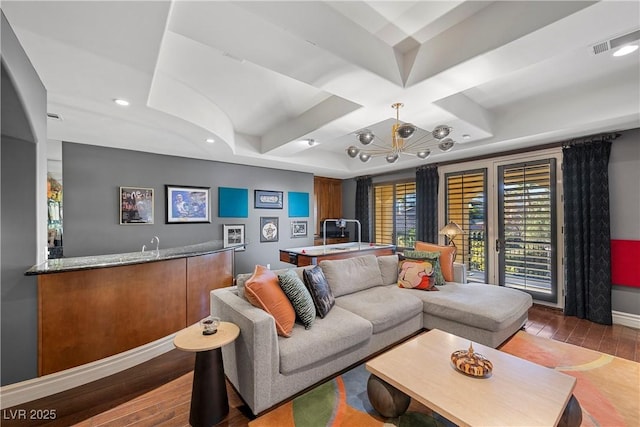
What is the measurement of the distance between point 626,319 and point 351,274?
3.63 m

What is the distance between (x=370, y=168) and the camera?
5973 mm

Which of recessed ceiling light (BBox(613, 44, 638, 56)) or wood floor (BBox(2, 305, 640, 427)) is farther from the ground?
recessed ceiling light (BBox(613, 44, 638, 56))

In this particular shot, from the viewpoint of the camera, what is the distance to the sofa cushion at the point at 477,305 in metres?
2.64

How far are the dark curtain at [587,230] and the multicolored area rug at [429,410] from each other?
3.93 feet

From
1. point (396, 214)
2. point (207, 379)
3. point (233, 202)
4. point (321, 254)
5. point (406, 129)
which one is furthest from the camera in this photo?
point (396, 214)

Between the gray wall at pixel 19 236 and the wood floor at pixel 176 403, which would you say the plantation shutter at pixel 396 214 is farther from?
the gray wall at pixel 19 236

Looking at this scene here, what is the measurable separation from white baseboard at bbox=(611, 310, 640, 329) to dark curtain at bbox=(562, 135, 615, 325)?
0.46 ft

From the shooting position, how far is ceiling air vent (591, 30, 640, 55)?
200cm

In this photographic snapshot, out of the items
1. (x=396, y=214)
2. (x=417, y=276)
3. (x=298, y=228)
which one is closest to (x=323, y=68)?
(x=417, y=276)

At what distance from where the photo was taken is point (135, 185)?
419 centimetres

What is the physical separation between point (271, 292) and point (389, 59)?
2.20 meters

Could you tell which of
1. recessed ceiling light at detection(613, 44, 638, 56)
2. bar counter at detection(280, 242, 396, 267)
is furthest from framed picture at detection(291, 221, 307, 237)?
recessed ceiling light at detection(613, 44, 638, 56)

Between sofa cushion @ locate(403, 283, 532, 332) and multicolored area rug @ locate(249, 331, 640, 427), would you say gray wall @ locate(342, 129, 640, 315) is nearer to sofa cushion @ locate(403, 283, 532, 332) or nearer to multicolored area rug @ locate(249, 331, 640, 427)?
multicolored area rug @ locate(249, 331, 640, 427)

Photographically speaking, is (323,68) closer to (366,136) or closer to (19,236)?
(366,136)
